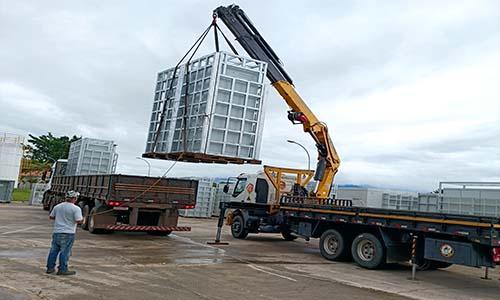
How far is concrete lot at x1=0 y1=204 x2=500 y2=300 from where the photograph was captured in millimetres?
7215

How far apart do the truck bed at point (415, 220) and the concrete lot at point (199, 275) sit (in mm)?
1180

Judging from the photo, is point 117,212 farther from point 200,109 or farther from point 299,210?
point 299,210

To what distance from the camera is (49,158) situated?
5975cm

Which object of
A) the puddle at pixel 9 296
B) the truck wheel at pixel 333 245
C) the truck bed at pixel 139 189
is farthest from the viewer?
the truck bed at pixel 139 189

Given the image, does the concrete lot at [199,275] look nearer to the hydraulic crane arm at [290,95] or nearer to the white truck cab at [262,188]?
the white truck cab at [262,188]

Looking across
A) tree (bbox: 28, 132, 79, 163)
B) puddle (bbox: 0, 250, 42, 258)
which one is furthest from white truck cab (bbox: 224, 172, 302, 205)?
tree (bbox: 28, 132, 79, 163)

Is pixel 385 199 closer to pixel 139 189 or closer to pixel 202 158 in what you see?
pixel 202 158

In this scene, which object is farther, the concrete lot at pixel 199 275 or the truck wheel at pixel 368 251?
the truck wheel at pixel 368 251

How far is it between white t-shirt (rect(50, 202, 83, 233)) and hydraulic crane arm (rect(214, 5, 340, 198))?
9.03m

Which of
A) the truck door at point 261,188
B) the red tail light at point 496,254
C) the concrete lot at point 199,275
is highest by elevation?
the truck door at point 261,188

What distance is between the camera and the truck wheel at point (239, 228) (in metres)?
17.4

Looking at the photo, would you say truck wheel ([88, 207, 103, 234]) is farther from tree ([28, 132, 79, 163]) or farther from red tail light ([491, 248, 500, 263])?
tree ([28, 132, 79, 163])

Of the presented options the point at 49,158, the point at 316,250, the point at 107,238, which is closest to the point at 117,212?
the point at 107,238

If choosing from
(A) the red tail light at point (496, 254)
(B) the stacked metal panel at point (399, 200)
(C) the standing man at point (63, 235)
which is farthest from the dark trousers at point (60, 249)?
(B) the stacked metal panel at point (399, 200)
